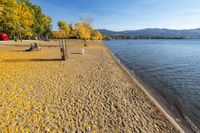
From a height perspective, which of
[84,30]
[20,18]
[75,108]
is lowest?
[75,108]

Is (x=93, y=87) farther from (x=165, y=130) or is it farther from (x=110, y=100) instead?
(x=165, y=130)

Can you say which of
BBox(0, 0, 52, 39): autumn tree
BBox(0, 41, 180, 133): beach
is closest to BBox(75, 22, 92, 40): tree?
BBox(0, 0, 52, 39): autumn tree

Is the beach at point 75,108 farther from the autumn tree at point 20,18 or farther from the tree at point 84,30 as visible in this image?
the tree at point 84,30

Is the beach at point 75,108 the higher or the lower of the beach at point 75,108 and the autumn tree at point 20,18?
the lower

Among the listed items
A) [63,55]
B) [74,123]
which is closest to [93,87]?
[74,123]

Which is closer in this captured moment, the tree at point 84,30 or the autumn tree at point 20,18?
the autumn tree at point 20,18

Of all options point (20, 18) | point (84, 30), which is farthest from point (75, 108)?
point (20, 18)

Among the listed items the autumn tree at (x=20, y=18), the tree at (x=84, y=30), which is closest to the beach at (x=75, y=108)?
the autumn tree at (x=20, y=18)

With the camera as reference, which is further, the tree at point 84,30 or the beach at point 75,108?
the tree at point 84,30

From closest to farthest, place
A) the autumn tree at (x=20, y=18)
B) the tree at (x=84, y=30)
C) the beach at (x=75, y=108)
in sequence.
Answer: the beach at (x=75, y=108) → the autumn tree at (x=20, y=18) → the tree at (x=84, y=30)

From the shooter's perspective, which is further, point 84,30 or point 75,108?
point 84,30

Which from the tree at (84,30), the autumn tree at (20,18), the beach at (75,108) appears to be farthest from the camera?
the tree at (84,30)

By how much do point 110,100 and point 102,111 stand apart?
124cm

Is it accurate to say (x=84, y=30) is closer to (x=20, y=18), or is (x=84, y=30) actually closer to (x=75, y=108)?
(x=20, y=18)
